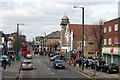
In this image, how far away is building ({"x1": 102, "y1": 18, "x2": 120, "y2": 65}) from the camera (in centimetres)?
3516

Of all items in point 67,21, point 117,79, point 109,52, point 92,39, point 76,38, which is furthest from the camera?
point 67,21

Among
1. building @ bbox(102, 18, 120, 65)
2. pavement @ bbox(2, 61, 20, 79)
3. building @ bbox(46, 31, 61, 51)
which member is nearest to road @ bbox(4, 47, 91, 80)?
pavement @ bbox(2, 61, 20, 79)

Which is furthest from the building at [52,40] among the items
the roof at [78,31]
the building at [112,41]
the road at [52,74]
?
the road at [52,74]

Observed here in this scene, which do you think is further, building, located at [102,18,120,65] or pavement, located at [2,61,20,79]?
building, located at [102,18,120,65]

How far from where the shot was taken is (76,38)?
252 ft

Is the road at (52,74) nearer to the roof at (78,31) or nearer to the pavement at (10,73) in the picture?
the pavement at (10,73)

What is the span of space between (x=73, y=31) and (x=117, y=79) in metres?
59.5

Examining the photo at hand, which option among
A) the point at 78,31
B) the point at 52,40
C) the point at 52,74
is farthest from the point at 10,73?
the point at 52,40

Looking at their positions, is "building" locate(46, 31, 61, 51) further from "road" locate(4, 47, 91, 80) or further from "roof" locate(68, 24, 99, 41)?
"road" locate(4, 47, 91, 80)

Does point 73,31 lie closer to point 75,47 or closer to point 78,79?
point 75,47

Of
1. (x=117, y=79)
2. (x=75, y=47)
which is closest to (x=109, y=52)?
(x=117, y=79)

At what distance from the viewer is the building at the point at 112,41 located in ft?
115

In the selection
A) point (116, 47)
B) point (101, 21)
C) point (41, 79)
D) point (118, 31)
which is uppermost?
point (101, 21)

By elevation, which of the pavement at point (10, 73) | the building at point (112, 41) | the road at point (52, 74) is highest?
the building at point (112, 41)
